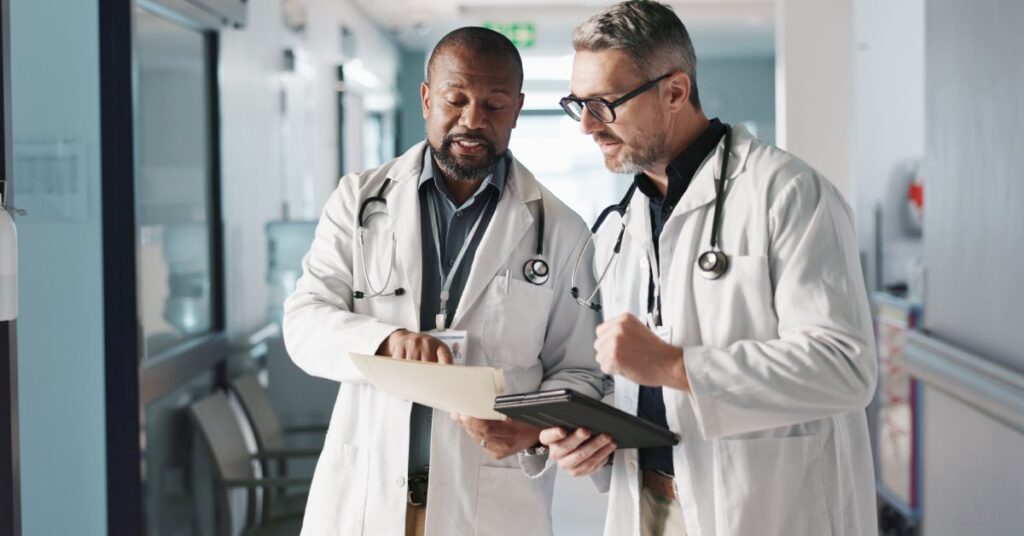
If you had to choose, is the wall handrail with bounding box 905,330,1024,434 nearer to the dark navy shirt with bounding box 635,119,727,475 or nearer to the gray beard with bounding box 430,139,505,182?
the dark navy shirt with bounding box 635,119,727,475

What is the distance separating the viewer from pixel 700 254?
1.60m

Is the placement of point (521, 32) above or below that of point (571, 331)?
above

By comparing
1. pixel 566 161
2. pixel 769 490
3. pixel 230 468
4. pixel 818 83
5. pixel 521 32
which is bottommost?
pixel 230 468

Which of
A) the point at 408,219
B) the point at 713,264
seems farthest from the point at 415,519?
the point at 713,264

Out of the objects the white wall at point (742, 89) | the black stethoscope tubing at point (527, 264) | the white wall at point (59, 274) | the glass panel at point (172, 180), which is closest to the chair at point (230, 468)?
the glass panel at point (172, 180)

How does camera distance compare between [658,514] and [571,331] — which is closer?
[658,514]

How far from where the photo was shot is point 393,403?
190cm

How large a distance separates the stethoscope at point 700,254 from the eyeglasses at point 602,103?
0.16 metres

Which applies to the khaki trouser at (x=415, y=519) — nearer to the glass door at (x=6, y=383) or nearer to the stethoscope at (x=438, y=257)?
the stethoscope at (x=438, y=257)

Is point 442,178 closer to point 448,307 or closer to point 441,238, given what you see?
point 441,238

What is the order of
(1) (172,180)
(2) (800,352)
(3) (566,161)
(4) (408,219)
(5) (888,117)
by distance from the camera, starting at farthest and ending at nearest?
(3) (566,161)
(5) (888,117)
(1) (172,180)
(4) (408,219)
(2) (800,352)

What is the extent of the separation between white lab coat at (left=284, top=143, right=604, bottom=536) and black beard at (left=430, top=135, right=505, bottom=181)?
8 centimetres

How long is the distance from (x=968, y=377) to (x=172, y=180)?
8.95ft

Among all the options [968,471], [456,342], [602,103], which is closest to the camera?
[602,103]
